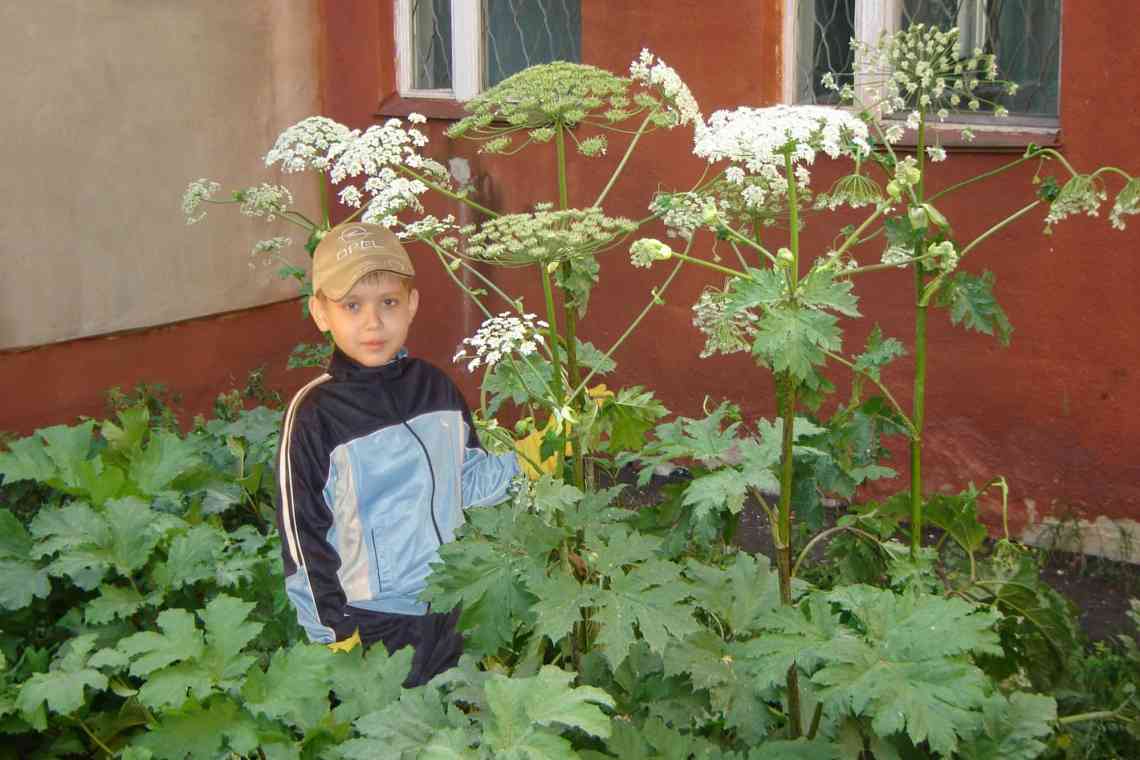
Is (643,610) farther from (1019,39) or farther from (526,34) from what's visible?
(526,34)

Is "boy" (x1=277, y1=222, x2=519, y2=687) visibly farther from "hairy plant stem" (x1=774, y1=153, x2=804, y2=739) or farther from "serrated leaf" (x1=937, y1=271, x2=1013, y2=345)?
"serrated leaf" (x1=937, y1=271, x2=1013, y2=345)

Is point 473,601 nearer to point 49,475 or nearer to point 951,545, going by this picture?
point 49,475

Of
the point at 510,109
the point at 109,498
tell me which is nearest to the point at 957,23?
the point at 510,109

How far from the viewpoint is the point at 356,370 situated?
3.22m

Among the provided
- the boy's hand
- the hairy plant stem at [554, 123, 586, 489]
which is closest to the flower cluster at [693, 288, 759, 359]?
the hairy plant stem at [554, 123, 586, 489]

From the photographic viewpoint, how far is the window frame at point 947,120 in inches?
207

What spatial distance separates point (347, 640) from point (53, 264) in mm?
4409

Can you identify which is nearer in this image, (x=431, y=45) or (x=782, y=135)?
(x=782, y=135)

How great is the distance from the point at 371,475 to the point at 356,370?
264 millimetres

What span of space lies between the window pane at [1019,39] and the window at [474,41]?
2248 millimetres

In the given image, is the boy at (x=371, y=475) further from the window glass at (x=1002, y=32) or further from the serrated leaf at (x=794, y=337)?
the window glass at (x=1002, y=32)

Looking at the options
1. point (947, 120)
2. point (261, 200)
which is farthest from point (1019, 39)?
point (261, 200)

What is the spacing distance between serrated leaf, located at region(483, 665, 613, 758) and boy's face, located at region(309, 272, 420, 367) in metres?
1.05

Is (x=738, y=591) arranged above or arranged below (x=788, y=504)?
below
